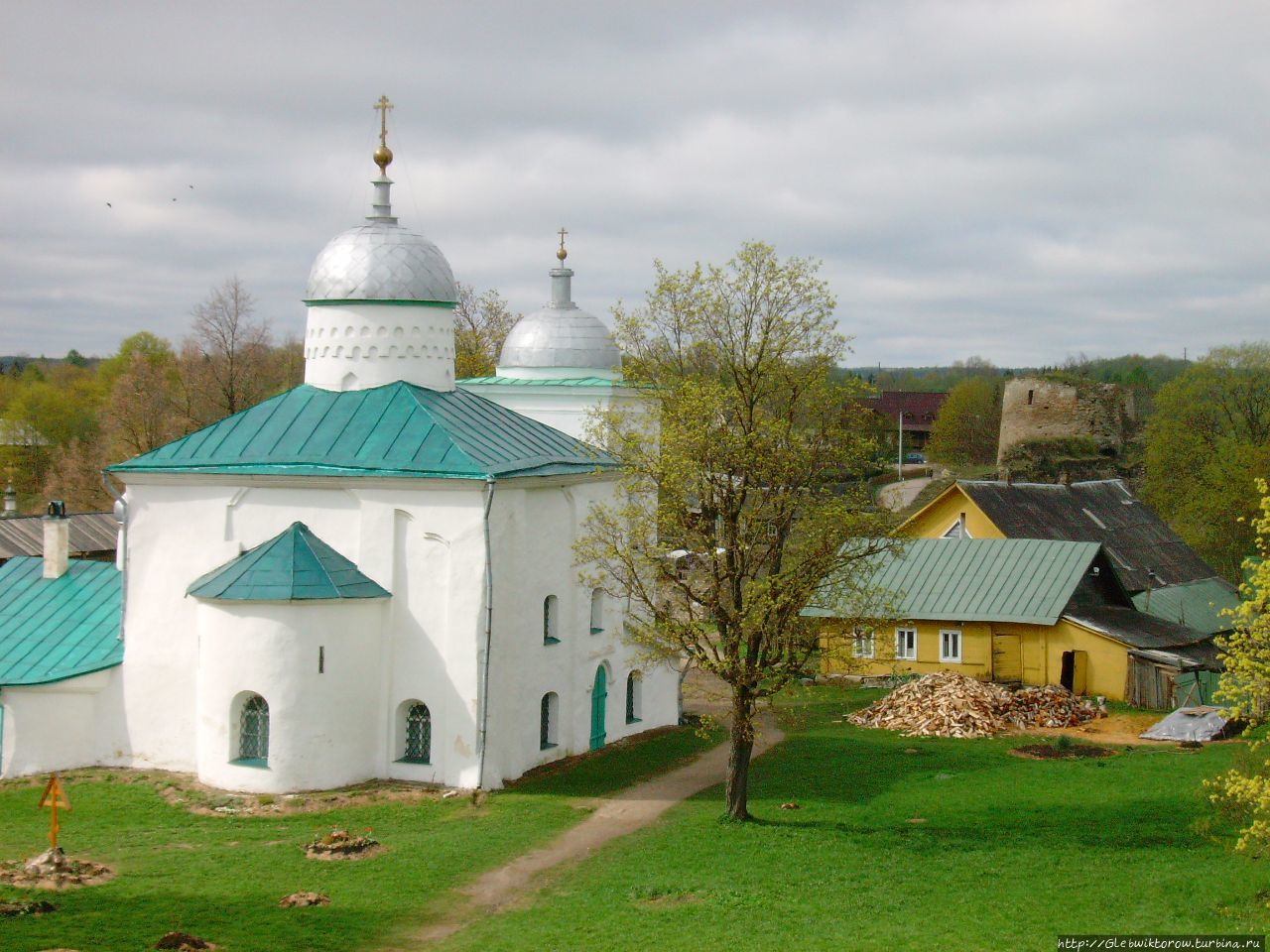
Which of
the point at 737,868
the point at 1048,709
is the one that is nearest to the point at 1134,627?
the point at 1048,709

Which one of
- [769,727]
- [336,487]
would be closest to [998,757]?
[769,727]

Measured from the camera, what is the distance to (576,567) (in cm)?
2412

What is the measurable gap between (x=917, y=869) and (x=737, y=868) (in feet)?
7.41

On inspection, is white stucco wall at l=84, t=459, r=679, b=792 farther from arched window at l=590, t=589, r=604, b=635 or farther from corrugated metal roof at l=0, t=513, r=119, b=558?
corrugated metal roof at l=0, t=513, r=119, b=558

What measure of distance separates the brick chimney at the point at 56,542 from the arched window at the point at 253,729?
18.9 ft

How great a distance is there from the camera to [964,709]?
27.5m

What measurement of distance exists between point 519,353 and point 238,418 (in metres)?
7.97

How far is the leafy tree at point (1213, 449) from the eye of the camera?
4338 cm

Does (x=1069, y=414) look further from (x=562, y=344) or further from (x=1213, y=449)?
(x=562, y=344)

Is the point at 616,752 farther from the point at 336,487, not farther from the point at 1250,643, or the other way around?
the point at 1250,643

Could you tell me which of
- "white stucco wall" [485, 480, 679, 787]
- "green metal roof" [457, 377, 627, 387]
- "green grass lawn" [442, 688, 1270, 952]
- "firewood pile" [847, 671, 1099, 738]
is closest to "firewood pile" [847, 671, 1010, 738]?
"firewood pile" [847, 671, 1099, 738]

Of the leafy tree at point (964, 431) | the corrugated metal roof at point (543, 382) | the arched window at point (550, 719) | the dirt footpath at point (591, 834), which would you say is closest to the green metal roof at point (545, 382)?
the corrugated metal roof at point (543, 382)

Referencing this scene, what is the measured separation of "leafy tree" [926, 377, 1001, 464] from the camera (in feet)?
234

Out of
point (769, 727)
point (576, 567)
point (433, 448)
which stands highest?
point (433, 448)
